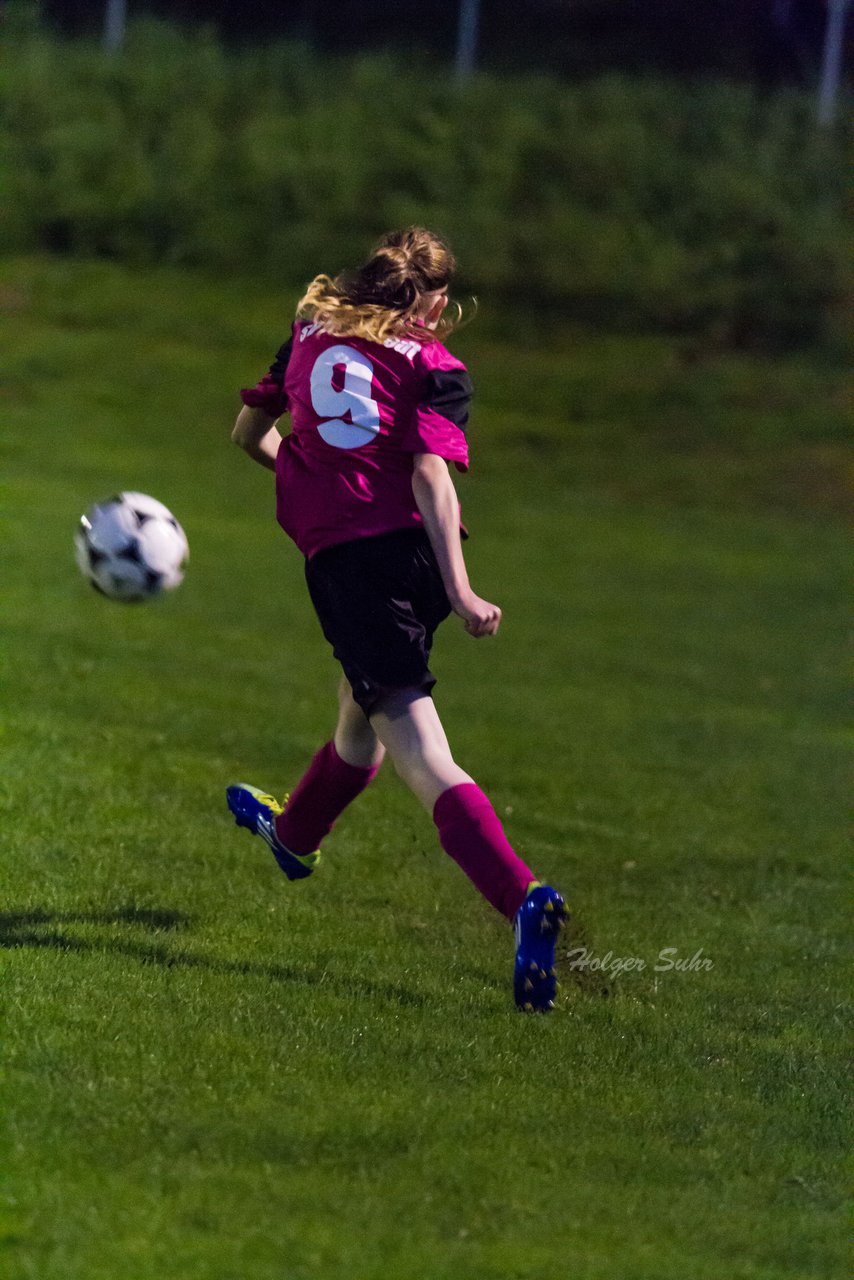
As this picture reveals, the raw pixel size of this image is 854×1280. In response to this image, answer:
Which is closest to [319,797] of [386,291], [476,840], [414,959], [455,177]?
[414,959]

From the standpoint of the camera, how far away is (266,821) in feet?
19.6

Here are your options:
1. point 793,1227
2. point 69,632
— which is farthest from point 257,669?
point 793,1227

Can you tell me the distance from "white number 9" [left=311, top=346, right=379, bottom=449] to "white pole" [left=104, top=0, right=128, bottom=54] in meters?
27.7

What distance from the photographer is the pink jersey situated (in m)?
5.09

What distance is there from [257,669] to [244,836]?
433 centimetres

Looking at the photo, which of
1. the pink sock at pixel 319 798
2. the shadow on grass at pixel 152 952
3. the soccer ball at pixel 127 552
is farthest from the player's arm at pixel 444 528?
the soccer ball at pixel 127 552

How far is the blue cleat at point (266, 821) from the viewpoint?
590cm

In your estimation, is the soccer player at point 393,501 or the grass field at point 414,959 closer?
the grass field at point 414,959

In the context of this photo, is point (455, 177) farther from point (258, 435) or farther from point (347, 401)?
point (347, 401)

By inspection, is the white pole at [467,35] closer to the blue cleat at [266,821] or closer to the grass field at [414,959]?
the grass field at [414,959]

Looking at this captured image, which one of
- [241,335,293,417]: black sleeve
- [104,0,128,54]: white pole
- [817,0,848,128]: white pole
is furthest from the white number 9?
[817,0,848,128]: white pole

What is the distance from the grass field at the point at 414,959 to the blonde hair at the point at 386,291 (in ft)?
5.93

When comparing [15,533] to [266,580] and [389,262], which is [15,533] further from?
[389,262]

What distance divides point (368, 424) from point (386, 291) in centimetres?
38
